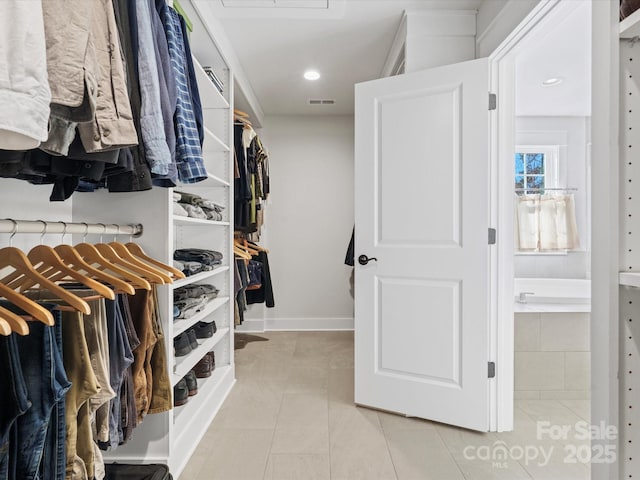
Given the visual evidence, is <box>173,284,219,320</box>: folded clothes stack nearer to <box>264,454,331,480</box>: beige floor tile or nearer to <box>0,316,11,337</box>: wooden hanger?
<box>264,454,331,480</box>: beige floor tile

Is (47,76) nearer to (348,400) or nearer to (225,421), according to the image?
(225,421)

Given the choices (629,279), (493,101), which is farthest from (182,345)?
(493,101)

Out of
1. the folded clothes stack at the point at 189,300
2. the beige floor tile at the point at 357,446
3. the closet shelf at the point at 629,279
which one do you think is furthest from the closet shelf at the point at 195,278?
the closet shelf at the point at 629,279

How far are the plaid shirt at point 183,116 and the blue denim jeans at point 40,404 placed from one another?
72 centimetres

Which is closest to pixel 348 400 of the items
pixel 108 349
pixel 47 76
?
pixel 108 349

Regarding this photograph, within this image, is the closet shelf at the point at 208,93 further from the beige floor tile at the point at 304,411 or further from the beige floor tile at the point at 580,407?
the beige floor tile at the point at 580,407

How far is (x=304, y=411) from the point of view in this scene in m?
2.39

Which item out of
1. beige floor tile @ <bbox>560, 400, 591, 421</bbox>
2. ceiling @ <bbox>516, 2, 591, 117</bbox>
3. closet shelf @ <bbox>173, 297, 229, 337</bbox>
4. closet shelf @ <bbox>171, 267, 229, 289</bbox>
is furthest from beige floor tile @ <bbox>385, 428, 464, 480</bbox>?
ceiling @ <bbox>516, 2, 591, 117</bbox>

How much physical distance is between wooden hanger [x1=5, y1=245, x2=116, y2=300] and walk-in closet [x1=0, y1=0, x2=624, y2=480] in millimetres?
12

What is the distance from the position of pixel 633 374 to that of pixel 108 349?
4.17ft

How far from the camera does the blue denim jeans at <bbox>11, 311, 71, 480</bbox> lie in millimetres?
865

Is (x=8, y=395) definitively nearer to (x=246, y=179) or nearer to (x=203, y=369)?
(x=203, y=369)

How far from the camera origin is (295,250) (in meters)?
4.56

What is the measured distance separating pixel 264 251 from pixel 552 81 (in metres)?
2.93
